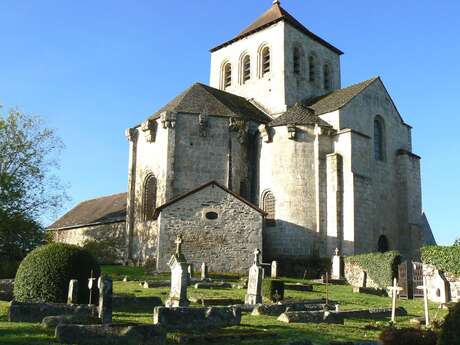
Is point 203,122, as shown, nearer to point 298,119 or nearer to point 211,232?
point 298,119

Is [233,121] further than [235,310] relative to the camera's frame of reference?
Yes

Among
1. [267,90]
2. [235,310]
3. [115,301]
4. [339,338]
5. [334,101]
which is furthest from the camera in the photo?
[267,90]

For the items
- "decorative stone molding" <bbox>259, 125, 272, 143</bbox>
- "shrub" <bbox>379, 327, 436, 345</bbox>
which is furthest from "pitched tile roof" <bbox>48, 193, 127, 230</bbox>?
"shrub" <bbox>379, 327, 436, 345</bbox>

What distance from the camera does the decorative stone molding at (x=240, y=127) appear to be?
96.3 feet

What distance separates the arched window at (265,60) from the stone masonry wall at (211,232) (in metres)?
13.0

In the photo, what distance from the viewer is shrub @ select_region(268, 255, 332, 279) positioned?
26797mm

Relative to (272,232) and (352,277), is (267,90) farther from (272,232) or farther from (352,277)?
(352,277)

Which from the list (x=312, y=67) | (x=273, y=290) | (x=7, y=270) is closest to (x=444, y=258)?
(x=273, y=290)

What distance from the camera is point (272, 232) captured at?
28578 mm

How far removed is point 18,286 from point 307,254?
1673cm

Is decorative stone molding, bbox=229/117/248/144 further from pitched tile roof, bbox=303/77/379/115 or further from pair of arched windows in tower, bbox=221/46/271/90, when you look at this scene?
pair of arched windows in tower, bbox=221/46/271/90

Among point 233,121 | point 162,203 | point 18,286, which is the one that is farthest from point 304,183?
point 18,286

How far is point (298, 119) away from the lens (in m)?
29.5

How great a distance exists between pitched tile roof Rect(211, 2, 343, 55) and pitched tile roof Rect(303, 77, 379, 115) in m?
5.44
